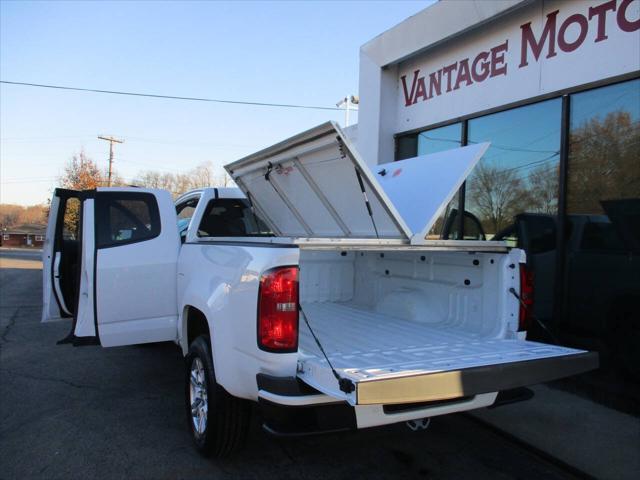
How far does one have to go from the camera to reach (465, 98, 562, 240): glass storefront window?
6238mm

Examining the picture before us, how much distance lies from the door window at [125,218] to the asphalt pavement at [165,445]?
1.54 m

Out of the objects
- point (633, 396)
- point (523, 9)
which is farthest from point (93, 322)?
point (523, 9)

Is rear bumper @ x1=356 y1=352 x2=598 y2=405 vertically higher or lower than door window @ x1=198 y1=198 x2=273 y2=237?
lower

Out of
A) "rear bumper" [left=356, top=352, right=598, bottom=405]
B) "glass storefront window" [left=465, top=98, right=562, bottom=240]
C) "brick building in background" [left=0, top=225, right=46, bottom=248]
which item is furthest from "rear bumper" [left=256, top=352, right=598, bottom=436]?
"brick building in background" [left=0, top=225, right=46, bottom=248]

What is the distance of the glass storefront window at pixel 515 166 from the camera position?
6.24m

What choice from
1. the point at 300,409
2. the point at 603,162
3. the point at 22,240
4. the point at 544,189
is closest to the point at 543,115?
the point at 544,189

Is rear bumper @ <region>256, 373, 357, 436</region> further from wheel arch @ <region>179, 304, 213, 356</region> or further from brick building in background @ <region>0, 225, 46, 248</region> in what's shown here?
brick building in background @ <region>0, 225, 46, 248</region>

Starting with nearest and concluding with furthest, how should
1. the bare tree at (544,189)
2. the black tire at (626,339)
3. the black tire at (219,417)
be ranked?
1. the black tire at (219,417)
2. the black tire at (626,339)
3. the bare tree at (544,189)

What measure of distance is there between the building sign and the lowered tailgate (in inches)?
145

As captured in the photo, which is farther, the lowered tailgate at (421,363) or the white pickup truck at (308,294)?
the white pickup truck at (308,294)

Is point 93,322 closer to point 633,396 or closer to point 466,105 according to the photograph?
point 633,396

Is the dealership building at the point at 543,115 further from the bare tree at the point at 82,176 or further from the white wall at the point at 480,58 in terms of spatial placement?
the bare tree at the point at 82,176

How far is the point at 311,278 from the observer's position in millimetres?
5535

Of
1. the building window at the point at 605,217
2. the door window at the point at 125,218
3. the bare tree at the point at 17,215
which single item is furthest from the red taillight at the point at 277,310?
the bare tree at the point at 17,215
